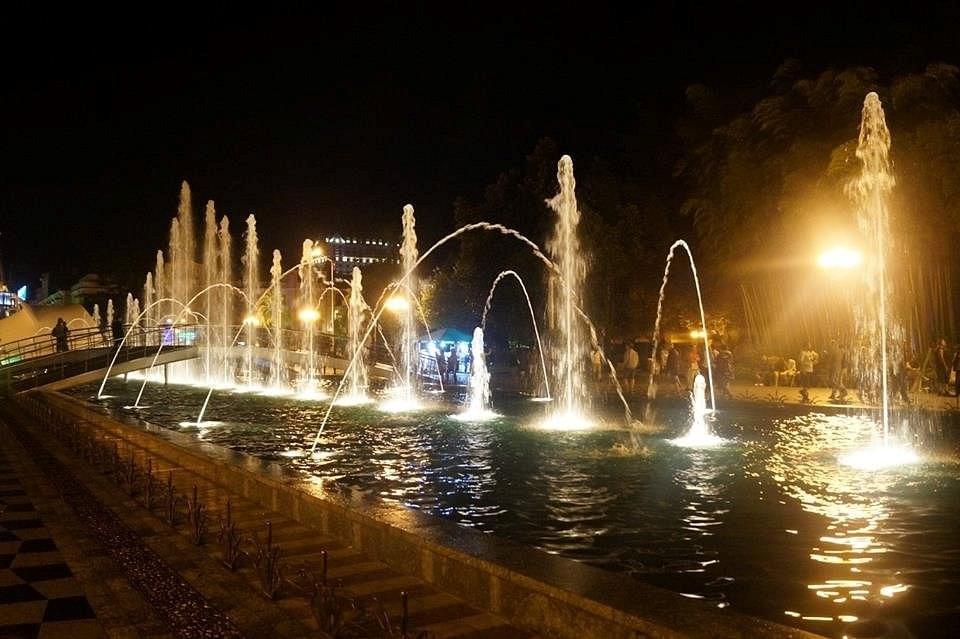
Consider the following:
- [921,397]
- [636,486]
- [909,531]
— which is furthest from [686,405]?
[909,531]

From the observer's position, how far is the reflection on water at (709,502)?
735 cm

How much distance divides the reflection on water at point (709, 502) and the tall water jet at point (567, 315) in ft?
10.9

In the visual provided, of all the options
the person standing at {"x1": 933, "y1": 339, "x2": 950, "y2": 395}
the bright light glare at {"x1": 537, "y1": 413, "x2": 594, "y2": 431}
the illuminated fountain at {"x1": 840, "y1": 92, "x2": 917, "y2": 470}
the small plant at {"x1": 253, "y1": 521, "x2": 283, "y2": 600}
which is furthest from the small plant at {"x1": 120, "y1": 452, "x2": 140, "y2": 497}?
the person standing at {"x1": 933, "y1": 339, "x2": 950, "y2": 395}

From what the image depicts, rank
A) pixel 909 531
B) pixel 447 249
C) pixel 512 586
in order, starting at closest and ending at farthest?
pixel 512 586 → pixel 909 531 → pixel 447 249

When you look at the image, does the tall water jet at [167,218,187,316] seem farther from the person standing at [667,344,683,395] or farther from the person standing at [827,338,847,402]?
the person standing at [827,338,847,402]

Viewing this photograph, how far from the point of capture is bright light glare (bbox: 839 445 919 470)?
13750 millimetres

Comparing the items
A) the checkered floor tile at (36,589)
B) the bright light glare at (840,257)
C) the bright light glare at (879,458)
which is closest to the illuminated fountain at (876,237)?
the bright light glare at (879,458)

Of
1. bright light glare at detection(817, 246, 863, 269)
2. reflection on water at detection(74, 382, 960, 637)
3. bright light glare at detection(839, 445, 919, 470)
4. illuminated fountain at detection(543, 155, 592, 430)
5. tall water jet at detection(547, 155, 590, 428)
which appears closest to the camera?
reflection on water at detection(74, 382, 960, 637)

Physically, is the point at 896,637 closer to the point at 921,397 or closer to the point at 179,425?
the point at 179,425

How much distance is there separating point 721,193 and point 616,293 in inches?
268

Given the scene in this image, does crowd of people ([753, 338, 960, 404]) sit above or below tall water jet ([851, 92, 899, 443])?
below

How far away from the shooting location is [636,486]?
40.1 feet

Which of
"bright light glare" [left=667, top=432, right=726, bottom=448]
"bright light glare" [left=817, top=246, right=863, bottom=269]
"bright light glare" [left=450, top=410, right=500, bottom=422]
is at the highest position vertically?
"bright light glare" [left=817, top=246, right=863, bottom=269]

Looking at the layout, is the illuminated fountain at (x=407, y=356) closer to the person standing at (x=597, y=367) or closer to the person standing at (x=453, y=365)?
the person standing at (x=453, y=365)
